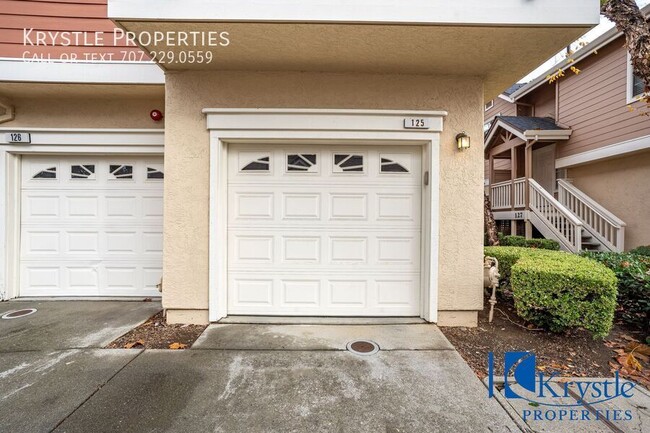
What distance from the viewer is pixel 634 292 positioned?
322 cm

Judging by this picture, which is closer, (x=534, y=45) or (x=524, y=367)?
(x=524, y=367)

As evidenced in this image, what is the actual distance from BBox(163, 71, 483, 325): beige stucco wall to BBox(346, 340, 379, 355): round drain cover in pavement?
3.51ft

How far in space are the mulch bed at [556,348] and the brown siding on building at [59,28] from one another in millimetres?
5321

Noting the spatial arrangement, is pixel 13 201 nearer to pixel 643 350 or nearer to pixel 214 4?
pixel 214 4

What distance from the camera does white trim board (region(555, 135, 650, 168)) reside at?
A: 5.94 meters

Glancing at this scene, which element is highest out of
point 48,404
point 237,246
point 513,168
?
point 513,168

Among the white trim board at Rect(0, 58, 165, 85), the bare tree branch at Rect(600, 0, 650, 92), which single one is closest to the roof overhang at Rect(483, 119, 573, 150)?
the bare tree branch at Rect(600, 0, 650, 92)

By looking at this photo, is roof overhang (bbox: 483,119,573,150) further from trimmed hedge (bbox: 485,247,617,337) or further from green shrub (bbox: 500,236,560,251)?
trimmed hedge (bbox: 485,247,617,337)

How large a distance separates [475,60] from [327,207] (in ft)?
7.57

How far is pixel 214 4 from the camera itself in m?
2.46

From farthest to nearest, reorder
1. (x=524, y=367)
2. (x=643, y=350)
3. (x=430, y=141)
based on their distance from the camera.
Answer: (x=430, y=141) → (x=643, y=350) → (x=524, y=367)

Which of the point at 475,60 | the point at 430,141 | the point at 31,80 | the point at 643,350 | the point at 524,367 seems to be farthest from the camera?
the point at 31,80

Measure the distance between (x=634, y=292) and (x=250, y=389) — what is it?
4372 mm

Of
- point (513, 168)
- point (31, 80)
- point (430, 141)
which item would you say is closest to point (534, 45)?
point (430, 141)
